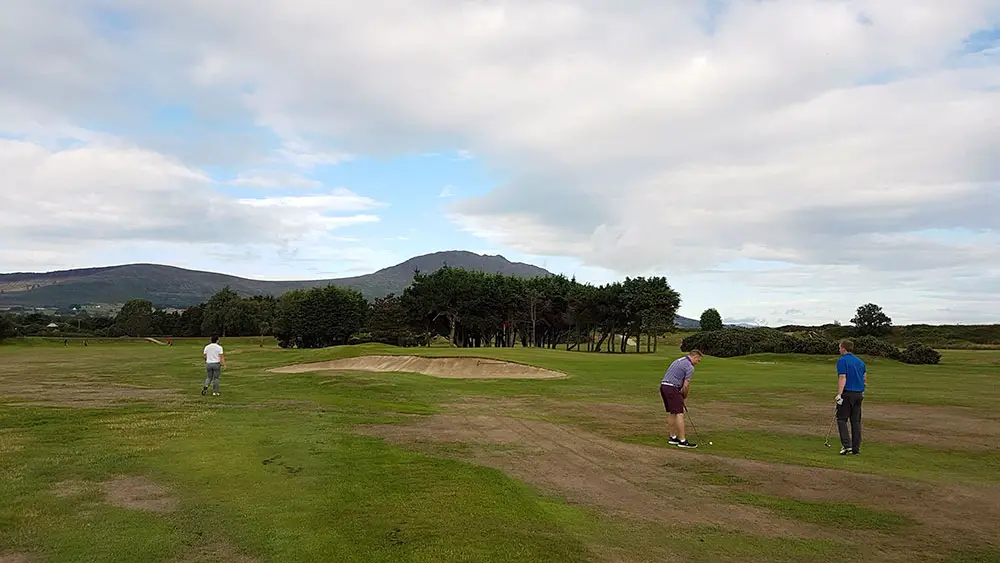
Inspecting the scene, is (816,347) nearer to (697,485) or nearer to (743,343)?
(743,343)

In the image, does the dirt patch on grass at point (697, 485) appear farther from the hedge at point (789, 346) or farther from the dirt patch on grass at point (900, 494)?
the hedge at point (789, 346)

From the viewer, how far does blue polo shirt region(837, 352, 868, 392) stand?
49.7ft

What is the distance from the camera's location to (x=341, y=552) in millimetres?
7418

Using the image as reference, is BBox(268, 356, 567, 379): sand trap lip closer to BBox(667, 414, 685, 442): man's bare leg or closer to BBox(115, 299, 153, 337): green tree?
BBox(667, 414, 685, 442): man's bare leg

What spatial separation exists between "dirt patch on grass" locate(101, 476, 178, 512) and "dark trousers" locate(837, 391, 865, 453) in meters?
13.7

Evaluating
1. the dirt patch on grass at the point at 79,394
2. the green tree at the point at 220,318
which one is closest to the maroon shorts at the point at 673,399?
the dirt patch on grass at the point at 79,394

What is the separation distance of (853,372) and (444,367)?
30197 millimetres

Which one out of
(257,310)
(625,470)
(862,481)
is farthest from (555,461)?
(257,310)

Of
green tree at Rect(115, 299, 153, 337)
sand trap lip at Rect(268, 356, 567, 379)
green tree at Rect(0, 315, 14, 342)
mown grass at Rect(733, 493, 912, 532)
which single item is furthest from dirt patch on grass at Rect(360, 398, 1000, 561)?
green tree at Rect(115, 299, 153, 337)

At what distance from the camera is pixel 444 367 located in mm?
42719

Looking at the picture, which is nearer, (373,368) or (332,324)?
(373,368)

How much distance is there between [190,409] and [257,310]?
141726 mm

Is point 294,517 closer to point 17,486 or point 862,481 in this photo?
point 17,486

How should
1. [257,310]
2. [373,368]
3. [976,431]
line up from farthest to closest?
[257,310], [373,368], [976,431]
